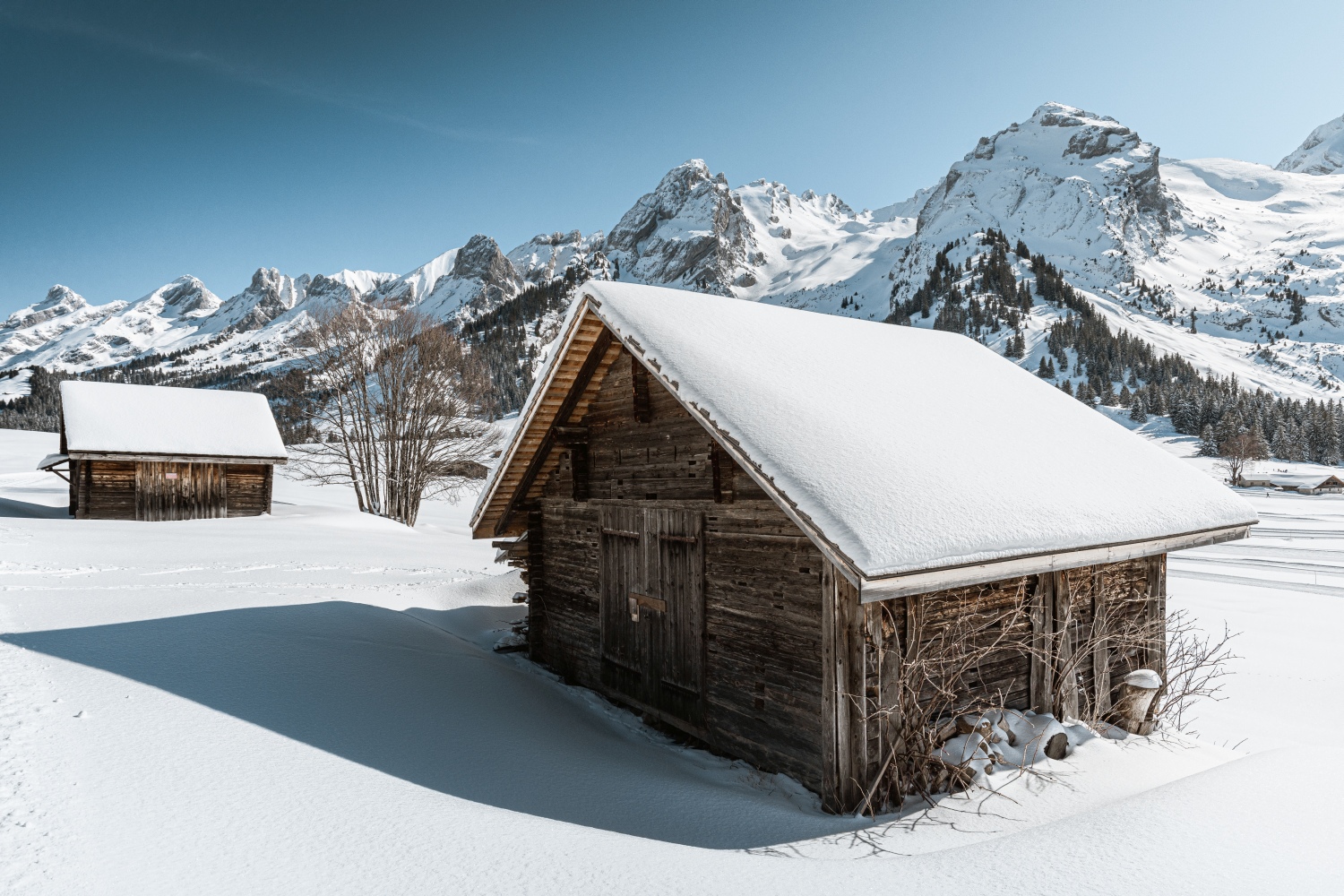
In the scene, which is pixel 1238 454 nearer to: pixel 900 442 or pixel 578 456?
pixel 578 456

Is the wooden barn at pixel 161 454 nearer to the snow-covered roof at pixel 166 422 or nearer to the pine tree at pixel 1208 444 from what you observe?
the snow-covered roof at pixel 166 422

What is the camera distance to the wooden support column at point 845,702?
5703 millimetres

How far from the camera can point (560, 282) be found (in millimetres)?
134375

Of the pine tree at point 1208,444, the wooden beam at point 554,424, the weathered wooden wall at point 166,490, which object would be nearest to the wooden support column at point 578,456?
the wooden beam at point 554,424

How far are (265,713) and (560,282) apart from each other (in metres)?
134

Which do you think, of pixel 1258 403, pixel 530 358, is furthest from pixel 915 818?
pixel 1258 403

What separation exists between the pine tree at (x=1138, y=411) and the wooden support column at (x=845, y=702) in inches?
4585

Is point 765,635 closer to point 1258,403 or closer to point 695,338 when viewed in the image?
point 695,338

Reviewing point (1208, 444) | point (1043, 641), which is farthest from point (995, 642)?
point (1208, 444)

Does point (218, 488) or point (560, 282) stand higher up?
point (560, 282)

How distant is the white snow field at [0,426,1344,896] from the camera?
3.73m

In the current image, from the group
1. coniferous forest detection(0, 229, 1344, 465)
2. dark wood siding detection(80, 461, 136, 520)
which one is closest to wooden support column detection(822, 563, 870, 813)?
dark wood siding detection(80, 461, 136, 520)

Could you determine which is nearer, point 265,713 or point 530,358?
point 265,713

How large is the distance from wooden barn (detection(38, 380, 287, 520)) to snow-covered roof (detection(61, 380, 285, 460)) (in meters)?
0.03
